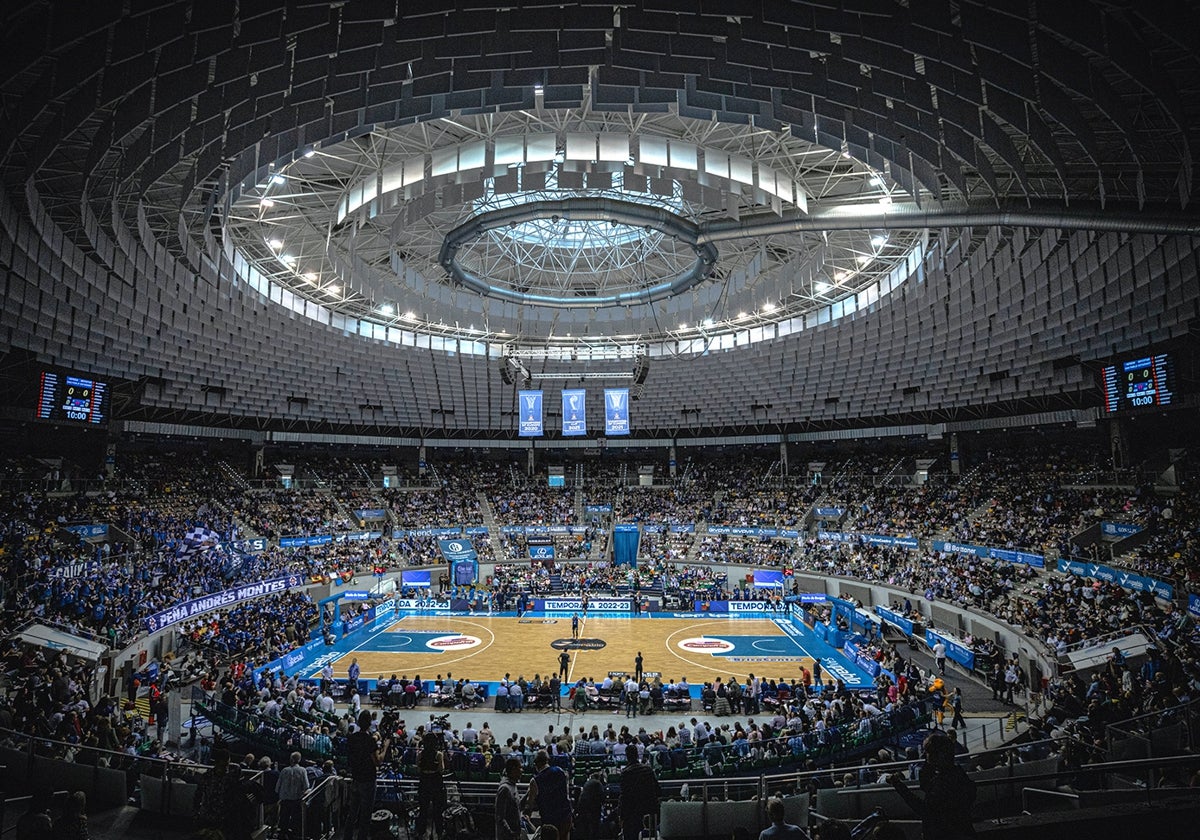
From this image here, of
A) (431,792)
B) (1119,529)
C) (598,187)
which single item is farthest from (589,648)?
(1119,529)

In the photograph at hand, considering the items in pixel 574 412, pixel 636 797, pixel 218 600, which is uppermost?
pixel 574 412

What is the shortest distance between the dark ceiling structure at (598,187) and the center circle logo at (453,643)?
42.6ft

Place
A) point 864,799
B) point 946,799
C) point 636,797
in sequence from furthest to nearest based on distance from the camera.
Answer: point 864,799
point 636,797
point 946,799

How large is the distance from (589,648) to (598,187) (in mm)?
20102

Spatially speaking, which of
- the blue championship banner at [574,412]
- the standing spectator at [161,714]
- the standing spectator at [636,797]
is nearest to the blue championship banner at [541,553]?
the blue championship banner at [574,412]

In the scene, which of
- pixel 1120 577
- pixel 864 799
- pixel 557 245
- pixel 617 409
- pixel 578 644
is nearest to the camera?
pixel 864 799

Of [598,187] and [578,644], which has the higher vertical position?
[598,187]

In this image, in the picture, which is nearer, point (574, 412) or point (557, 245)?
point (557, 245)

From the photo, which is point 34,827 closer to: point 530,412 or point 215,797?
point 215,797

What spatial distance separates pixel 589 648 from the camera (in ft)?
98.3

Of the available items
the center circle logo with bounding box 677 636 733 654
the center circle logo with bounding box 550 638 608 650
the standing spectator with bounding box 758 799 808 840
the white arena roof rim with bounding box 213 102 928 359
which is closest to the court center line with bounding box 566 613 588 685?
the center circle logo with bounding box 550 638 608 650

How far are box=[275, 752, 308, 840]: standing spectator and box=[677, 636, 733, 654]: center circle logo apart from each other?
22.0 metres

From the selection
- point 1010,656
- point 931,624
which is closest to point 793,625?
point 931,624

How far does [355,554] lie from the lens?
1666 inches
